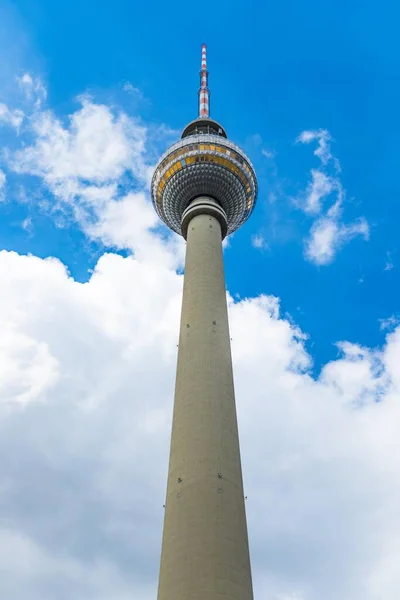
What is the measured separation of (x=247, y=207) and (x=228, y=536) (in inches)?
1500

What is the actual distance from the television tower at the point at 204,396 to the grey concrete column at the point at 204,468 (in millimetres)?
55

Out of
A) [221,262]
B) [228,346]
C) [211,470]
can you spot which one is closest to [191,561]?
[211,470]

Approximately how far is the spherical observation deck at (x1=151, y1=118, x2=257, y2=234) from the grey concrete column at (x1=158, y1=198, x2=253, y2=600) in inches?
493

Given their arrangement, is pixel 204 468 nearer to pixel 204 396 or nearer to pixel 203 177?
pixel 204 396

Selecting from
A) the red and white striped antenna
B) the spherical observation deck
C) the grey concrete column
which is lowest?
the grey concrete column

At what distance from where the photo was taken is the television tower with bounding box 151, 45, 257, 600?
28.8 metres

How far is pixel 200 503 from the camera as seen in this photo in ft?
101

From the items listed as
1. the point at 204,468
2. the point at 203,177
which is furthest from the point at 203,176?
the point at 204,468

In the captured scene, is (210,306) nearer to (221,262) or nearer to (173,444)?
(221,262)

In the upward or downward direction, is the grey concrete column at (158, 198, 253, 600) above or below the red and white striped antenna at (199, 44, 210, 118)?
below

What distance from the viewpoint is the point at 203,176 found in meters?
55.3

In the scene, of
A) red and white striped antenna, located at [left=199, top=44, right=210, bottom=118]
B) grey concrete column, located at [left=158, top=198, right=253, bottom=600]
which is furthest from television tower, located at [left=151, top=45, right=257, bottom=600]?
red and white striped antenna, located at [left=199, top=44, right=210, bottom=118]

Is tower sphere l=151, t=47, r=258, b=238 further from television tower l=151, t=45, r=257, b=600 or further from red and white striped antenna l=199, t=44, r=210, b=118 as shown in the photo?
red and white striped antenna l=199, t=44, r=210, b=118

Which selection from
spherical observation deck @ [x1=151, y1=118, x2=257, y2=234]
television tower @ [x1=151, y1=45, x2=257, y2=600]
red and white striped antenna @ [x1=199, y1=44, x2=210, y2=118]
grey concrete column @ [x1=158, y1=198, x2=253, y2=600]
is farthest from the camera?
red and white striped antenna @ [x1=199, y1=44, x2=210, y2=118]
